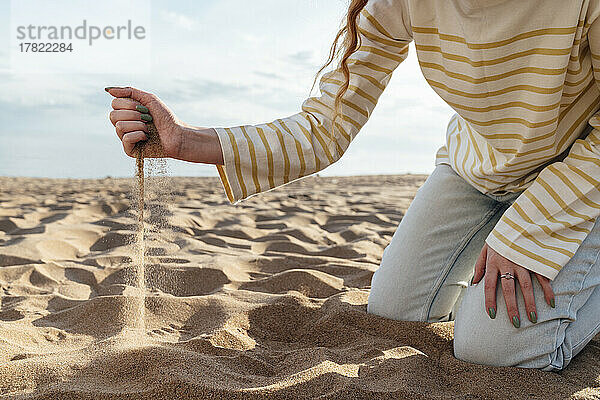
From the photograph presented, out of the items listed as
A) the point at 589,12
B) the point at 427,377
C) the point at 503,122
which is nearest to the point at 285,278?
the point at 427,377

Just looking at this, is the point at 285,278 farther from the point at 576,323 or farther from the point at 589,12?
the point at 589,12

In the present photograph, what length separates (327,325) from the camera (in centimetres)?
172

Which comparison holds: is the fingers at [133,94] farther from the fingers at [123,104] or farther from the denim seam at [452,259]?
the denim seam at [452,259]

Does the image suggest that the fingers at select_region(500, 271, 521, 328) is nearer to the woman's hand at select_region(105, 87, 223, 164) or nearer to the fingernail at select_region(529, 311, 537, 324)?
the fingernail at select_region(529, 311, 537, 324)

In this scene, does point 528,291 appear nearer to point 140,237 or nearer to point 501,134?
point 501,134

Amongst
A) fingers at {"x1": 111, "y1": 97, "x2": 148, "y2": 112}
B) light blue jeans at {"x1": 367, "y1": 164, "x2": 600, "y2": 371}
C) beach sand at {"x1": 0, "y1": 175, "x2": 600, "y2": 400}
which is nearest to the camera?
beach sand at {"x1": 0, "y1": 175, "x2": 600, "y2": 400}

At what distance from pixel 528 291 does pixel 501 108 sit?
0.46m

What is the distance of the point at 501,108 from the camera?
1.41 metres

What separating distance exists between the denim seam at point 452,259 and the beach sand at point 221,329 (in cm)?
8

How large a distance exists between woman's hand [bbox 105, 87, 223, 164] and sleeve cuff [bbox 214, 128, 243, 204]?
0.06 metres

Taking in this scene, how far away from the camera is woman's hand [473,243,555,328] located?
142 centimetres

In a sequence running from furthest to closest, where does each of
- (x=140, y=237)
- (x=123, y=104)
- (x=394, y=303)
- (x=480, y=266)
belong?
1. (x=394, y=303)
2. (x=140, y=237)
3. (x=480, y=266)
4. (x=123, y=104)

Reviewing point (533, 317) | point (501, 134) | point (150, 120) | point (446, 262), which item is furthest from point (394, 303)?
point (150, 120)

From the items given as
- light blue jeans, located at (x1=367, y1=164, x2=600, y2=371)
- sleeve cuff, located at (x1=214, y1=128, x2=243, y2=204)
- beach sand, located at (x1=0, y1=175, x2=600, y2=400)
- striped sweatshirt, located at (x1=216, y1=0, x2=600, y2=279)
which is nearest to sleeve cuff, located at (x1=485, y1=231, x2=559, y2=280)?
striped sweatshirt, located at (x1=216, y1=0, x2=600, y2=279)
